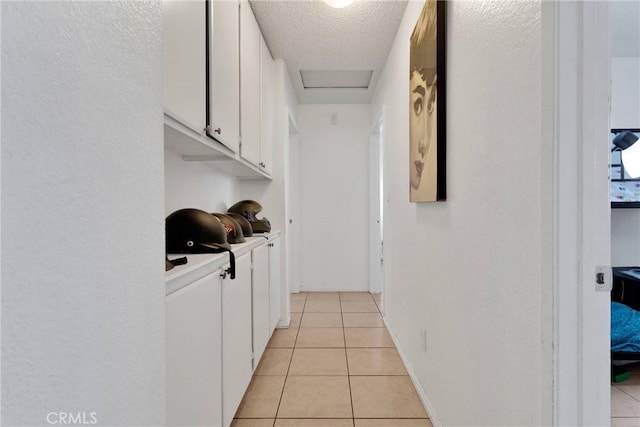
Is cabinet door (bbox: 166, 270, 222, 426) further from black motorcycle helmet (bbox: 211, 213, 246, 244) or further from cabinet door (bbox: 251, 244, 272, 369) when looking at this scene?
cabinet door (bbox: 251, 244, 272, 369)

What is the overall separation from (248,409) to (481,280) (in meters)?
1.46

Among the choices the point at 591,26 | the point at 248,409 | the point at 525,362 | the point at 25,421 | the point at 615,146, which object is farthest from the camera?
the point at 615,146

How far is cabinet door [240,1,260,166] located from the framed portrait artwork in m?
1.06

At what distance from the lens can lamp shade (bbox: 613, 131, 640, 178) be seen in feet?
8.00

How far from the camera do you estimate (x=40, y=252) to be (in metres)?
0.44

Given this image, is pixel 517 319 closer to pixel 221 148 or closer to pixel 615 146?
pixel 221 148

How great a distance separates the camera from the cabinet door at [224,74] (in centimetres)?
148

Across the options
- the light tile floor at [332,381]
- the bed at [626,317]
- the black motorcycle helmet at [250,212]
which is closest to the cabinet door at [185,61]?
the black motorcycle helmet at [250,212]

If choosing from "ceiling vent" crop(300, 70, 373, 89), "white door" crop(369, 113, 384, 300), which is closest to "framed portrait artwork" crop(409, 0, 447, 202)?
"ceiling vent" crop(300, 70, 373, 89)

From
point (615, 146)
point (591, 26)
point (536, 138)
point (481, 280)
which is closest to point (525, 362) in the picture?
point (481, 280)

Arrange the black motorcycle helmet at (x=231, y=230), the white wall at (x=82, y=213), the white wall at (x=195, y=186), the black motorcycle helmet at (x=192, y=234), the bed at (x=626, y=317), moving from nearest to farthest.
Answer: the white wall at (x=82, y=213) < the black motorcycle helmet at (x=192, y=234) < the white wall at (x=195, y=186) < the black motorcycle helmet at (x=231, y=230) < the bed at (x=626, y=317)

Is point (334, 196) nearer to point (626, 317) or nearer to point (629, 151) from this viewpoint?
point (629, 151)

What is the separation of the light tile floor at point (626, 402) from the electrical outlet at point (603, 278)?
144 cm

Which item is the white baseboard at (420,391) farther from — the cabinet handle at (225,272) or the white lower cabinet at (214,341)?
the cabinet handle at (225,272)
